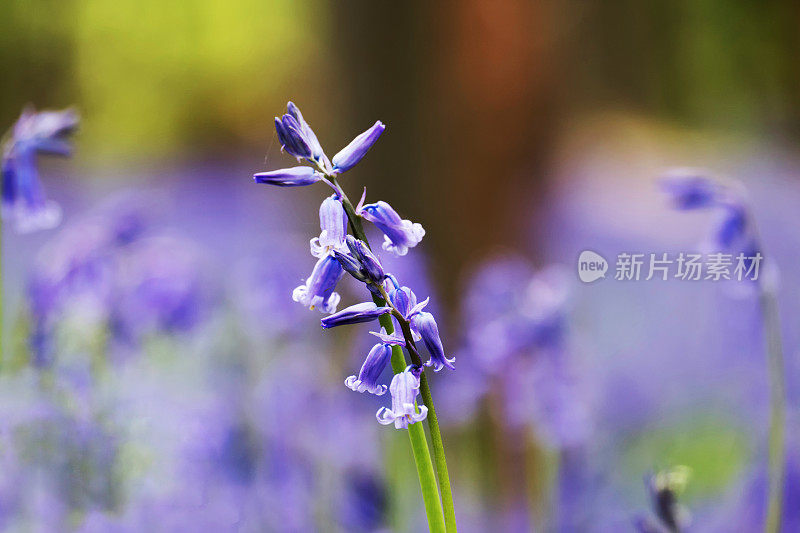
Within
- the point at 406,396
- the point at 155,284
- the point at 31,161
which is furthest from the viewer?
the point at 155,284

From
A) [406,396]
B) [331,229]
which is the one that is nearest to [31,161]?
[331,229]

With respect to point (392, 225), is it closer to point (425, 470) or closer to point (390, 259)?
point (425, 470)

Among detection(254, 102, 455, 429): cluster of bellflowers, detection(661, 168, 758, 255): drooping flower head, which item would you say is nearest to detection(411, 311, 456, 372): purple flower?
detection(254, 102, 455, 429): cluster of bellflowers

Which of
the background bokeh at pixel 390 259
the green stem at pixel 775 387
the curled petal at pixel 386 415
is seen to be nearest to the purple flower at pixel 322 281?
the curled petal at pixel 386 415

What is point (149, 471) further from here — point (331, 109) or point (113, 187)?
point (331, 109)

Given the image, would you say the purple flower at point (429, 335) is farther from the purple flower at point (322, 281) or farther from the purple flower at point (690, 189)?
the purple flower at point (690, 189)

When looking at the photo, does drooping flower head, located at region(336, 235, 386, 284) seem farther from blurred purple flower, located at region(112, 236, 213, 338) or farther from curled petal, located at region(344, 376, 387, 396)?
blurred purple flower, located at region(112, 236, 213, 338)

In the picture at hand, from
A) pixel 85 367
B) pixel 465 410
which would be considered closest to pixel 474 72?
pixel 465 410
